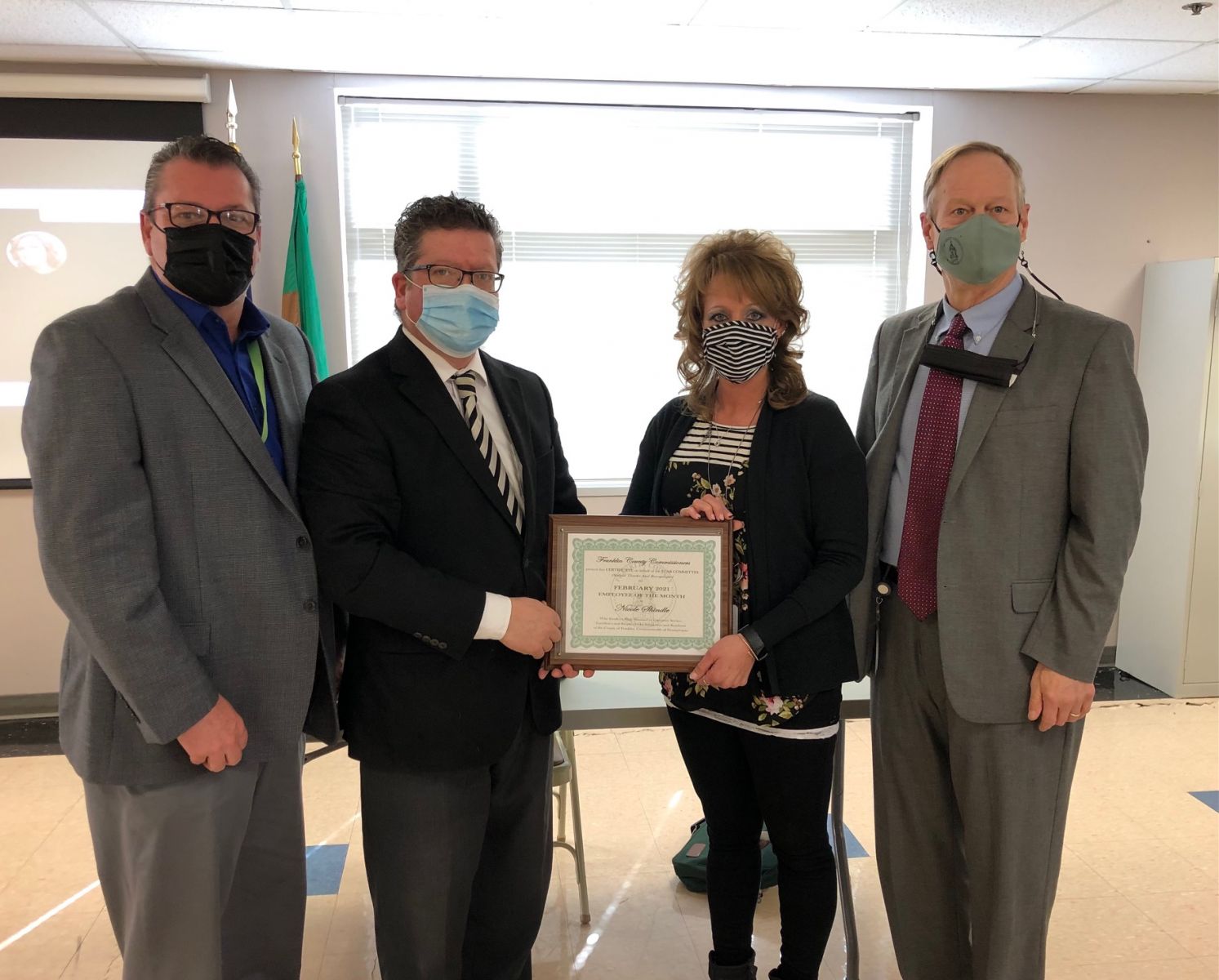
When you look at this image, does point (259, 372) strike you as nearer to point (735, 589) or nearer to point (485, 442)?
point (485, 442)

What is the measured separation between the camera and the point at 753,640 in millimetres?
1687

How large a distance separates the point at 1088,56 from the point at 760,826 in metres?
3.46

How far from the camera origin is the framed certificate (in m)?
1.69

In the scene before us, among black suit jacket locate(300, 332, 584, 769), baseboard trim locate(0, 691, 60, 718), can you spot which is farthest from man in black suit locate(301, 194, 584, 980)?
baseboard trim locate(0, 691, 60, 718)

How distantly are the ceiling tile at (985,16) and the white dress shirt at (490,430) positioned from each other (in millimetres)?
2379

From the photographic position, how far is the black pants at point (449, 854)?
1634mm

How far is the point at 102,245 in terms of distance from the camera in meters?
3.96

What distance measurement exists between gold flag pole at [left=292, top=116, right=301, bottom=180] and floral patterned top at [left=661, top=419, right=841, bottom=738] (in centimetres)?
278

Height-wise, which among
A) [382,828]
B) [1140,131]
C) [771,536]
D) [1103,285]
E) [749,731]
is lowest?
[382,828]

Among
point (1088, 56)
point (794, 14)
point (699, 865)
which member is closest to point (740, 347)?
point (699, 865)

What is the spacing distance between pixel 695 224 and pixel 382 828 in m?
3.52

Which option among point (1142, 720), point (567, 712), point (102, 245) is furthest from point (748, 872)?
point (102, 245)

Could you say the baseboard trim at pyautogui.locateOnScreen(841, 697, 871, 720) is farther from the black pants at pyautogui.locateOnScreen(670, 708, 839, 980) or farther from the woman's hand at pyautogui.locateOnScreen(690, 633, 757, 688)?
the woman's hand at pyautogui.locateOnScreen(690, 633, 757, 688)

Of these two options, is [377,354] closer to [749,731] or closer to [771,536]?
[771,536]
